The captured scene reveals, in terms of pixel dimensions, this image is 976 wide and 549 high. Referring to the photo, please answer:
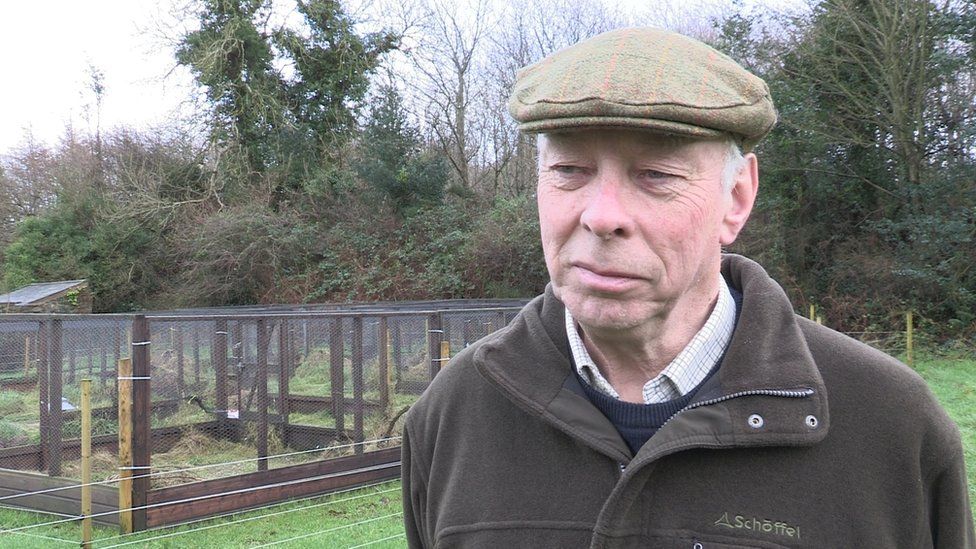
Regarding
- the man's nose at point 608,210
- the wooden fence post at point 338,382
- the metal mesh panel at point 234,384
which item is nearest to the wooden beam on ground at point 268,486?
the metal mesh panel at point 234,384

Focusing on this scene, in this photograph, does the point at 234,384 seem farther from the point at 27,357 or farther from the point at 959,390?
the point at 959,390

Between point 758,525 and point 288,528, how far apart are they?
19.9 feet

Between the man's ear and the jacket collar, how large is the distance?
0.15m

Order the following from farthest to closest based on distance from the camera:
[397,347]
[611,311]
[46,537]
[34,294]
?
[34,294], [397,347], [46,537], [611,311]

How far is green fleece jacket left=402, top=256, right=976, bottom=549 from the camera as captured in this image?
1337mm

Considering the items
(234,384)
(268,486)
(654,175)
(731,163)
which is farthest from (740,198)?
(234,384)

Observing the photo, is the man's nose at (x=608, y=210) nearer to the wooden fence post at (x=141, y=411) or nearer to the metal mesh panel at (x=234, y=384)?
the wooden fence post at (x=141, y=411)

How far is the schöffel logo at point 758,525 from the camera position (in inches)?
52.2

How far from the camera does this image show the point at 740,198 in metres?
1.51

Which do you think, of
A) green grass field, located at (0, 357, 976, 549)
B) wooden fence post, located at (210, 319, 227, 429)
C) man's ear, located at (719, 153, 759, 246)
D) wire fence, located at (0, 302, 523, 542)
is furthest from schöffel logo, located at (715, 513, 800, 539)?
wooden fence post, located at (210, 319, 227, 429)

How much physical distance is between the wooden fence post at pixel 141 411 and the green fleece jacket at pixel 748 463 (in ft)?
19.6

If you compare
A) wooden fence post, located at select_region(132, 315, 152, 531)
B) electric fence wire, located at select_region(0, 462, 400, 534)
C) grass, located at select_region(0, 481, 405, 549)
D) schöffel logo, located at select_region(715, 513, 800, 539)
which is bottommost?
grass, located at select_region(0, 481, 405, 549)

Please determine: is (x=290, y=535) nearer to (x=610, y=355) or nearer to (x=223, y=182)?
(x=610, y=355)

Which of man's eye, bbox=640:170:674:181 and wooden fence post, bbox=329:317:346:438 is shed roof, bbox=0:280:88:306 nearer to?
wooden fence post, bbox=329:317:346:438
